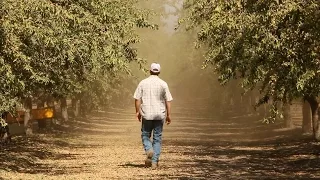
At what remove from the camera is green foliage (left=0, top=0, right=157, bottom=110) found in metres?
10.2

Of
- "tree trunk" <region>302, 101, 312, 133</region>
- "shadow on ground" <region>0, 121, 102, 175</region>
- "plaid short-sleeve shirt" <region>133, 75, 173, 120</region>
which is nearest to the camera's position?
"plaid short-sleeve shirt" <region>133, 75, 173, 120</region>

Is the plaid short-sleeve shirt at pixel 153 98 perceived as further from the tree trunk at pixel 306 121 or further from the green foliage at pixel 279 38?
the tree trunk at pixel 306 121

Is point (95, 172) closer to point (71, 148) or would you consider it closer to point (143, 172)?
point (143, 172)

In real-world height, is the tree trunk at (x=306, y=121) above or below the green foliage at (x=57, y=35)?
below

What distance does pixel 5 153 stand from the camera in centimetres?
1691

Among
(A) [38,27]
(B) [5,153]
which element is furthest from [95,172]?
(B) [5,153]

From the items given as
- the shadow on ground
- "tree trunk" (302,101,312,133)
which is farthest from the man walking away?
"tree trunk" (302,101,312,133)

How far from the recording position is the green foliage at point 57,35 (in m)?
10.2

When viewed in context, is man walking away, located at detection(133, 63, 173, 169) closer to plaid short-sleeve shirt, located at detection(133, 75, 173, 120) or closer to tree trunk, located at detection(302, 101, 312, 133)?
plaid short-sleeve shirt, located at detection(133, 75, 173, 120)

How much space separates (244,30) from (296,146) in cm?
884

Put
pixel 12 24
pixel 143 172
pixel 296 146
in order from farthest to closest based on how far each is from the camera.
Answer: pixel 296 146 < pixel 143 172 < pixel 12 24

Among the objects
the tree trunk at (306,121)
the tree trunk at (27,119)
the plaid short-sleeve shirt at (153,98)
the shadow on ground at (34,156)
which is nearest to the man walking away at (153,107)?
the plaid short-sleeve shirt at (153,98)

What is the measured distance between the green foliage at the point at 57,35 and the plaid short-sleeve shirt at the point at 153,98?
1.60 m

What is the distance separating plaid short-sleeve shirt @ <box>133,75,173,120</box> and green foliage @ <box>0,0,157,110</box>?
5.25 ft
